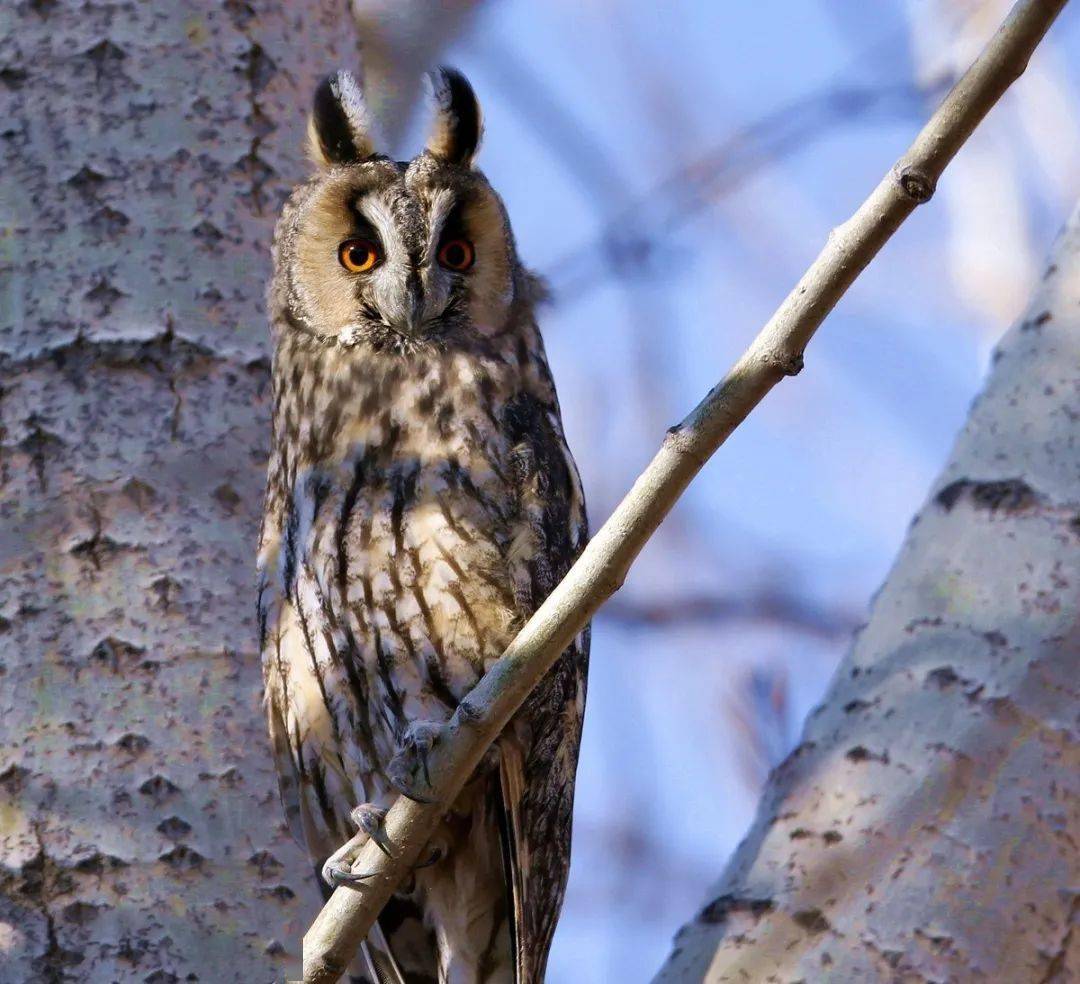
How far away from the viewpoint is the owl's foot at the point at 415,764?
1425 millimetres

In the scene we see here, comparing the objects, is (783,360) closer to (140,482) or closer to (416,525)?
(416,525)

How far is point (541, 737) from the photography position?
1.88 metres

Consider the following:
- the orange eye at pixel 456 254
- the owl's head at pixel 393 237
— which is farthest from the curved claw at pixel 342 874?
the orange eye at pixel 456 254

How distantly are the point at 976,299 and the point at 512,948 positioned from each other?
3.35 meters

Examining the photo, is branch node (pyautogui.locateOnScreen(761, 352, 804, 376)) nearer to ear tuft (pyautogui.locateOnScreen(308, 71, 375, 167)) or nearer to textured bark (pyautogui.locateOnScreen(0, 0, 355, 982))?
textured bark (pyautogui.locateOnScreen(0, 0, 355, 982))

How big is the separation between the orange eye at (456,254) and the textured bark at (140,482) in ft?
0.85

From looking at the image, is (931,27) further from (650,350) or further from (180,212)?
(180,212)

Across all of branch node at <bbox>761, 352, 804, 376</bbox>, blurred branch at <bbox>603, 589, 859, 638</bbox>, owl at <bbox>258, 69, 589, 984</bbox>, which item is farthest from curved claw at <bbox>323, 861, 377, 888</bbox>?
Answer: blurred branch at <bbox>603, 589, 859, 638</bbox>

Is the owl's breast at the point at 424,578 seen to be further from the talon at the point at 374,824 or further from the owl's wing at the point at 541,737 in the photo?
the talon at the point at 374,824

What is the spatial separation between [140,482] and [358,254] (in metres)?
0.47

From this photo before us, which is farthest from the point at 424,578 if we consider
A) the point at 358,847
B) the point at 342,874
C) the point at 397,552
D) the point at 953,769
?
the point at 953,769

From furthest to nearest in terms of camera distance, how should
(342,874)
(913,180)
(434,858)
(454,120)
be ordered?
(454,120) < (434,858) < (342,874) < (913,180)

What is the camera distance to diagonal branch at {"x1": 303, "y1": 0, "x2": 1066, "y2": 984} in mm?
1194

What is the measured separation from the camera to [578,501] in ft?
6.61
